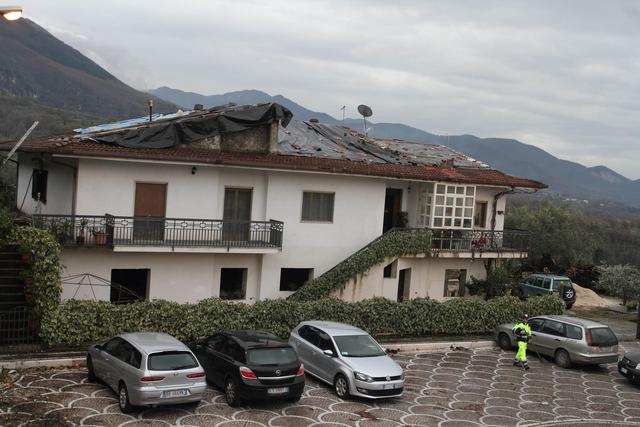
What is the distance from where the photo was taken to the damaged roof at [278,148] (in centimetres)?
2209

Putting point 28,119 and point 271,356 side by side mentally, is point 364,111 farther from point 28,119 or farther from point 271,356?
point 28,119

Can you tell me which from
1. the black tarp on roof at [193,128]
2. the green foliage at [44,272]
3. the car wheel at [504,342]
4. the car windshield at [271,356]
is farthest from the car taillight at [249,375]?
the car wheel at [504,342]

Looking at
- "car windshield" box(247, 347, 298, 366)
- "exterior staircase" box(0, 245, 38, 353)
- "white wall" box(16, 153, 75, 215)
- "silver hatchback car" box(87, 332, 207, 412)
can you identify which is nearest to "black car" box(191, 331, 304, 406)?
"car windshield" box(247, 347, 298, 366)

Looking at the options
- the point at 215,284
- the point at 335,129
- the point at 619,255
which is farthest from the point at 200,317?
the point at 619,255

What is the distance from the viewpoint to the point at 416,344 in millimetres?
21844

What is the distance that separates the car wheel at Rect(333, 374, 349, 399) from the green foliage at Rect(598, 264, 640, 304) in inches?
960

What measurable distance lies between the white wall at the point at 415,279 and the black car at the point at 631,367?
9491mm

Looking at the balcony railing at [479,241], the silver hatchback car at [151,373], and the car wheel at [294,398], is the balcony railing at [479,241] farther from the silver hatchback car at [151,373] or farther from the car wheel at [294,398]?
the silver hatchback car at [151,373]

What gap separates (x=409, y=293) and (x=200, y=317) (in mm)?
12081

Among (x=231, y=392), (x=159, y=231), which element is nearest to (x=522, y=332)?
(x=231, y=392)

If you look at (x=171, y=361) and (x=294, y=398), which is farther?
(x=294, y=398)

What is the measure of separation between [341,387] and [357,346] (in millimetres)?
1279

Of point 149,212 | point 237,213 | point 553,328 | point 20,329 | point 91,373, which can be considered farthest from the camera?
point 237,213

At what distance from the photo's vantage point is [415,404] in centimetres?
1628
